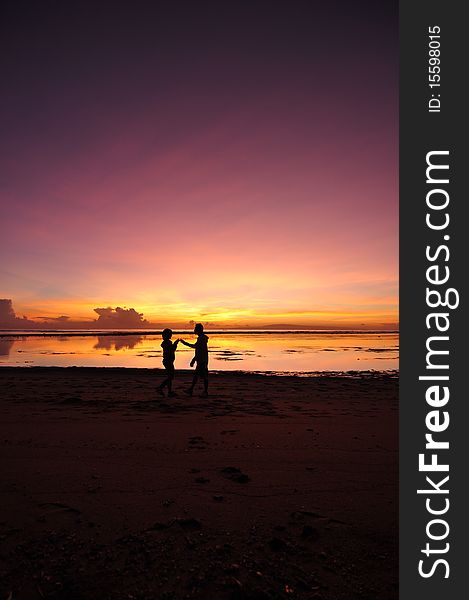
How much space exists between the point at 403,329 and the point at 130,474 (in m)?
4.21

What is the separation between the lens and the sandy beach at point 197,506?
10.2 feet

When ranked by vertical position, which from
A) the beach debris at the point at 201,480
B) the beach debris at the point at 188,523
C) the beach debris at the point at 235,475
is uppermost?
the beach debris at the point at 188,523

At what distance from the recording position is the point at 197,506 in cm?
434

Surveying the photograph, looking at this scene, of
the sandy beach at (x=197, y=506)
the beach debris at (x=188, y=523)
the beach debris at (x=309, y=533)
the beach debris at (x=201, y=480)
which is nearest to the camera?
the sandy beach at (x=197, y=506)

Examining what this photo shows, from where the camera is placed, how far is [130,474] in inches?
208

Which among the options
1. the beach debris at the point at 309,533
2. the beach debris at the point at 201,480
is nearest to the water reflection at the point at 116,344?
the beach debris at the point at 201,480

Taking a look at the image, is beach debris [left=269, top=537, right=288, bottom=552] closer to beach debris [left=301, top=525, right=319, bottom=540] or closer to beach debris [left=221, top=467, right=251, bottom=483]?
beach debris [left=301, top=525, right=319, bottom=540]

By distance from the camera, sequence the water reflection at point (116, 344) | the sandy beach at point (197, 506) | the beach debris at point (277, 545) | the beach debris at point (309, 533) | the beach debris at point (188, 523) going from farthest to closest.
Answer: the water reflection at point (116, 344) → the beach debris at point (188, 523) → the beach debris at point (309, 533) → the beach debris at point (277, 545) → the sandy beach at point (197, 506)

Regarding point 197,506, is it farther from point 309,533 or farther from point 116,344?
point 116,344

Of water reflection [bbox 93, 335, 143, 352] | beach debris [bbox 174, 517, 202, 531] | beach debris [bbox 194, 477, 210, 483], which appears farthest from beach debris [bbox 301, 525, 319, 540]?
water reflection [bbox 93, 335, 143, 352]

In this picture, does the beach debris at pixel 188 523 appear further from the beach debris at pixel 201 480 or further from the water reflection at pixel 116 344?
the water reflection at pixel 116 344

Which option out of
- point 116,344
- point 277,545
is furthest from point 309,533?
point 116,344

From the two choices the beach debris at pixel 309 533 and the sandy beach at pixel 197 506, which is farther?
the beach debris at pixel 309 533

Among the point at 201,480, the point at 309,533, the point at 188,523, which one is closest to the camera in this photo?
the point at 309,533
